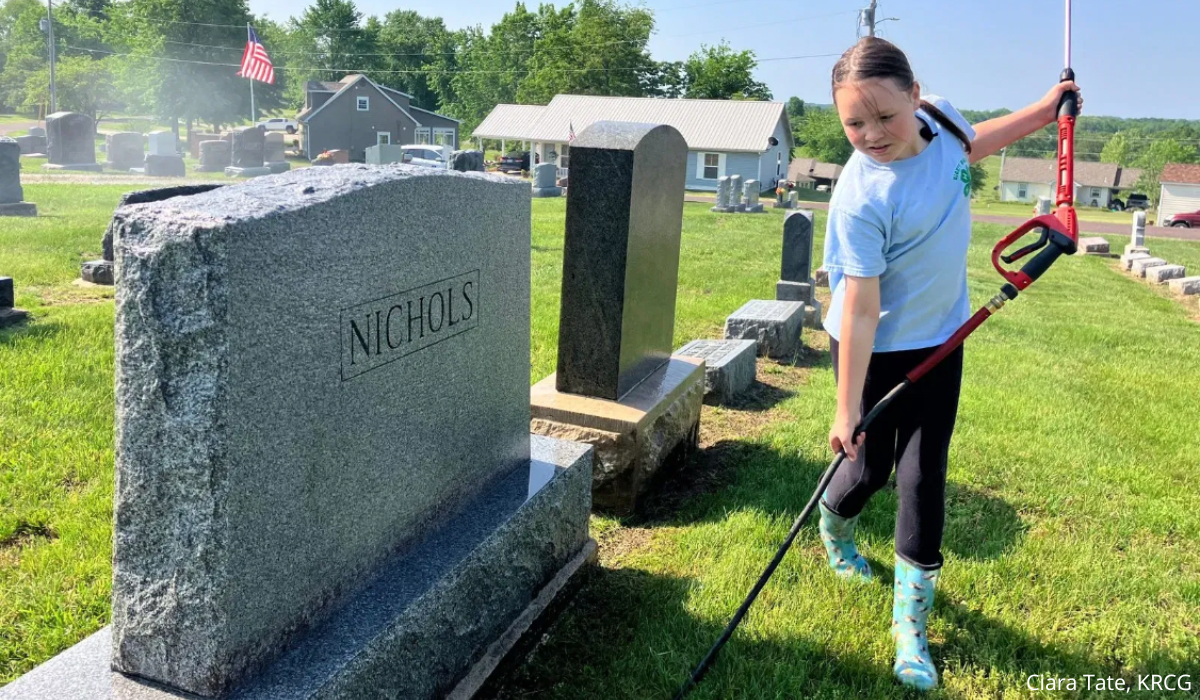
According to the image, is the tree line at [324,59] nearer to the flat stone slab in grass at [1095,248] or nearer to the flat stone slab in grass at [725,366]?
the flat stone slab in grass at [1095,248]

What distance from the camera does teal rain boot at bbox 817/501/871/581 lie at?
3.18 metres

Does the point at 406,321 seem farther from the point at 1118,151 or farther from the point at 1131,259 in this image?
the point at 1118,151

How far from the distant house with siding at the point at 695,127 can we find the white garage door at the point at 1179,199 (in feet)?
76.5

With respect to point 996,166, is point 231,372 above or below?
below

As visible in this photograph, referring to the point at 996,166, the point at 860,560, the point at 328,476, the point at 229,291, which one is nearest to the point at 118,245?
the point at 229,291

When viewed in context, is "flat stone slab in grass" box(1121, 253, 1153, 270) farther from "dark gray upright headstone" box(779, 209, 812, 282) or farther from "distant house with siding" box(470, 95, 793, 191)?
"distant house with siding" box(470, 95, 793, 191)

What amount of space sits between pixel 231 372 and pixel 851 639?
2137mm

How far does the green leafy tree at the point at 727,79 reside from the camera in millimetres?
59000

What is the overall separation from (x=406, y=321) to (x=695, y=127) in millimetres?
43136

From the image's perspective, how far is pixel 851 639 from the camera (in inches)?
114

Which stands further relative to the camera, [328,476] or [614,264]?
[614,264]

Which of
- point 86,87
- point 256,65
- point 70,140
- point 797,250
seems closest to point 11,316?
→ point 797,250

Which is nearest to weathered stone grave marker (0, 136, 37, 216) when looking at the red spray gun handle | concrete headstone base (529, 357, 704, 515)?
concrete headstone base (529, 357, 704, 515)

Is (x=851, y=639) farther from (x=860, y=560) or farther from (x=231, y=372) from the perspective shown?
(x=231, y=372)
